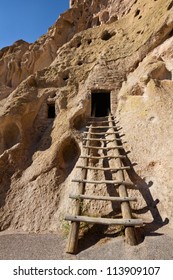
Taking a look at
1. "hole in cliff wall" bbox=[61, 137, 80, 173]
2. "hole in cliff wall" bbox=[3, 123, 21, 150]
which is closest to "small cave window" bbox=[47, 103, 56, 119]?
"hole in cliff wall" bbox=[3, 123, 21, 150]

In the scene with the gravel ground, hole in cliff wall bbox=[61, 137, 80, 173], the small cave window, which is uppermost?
the small cave window

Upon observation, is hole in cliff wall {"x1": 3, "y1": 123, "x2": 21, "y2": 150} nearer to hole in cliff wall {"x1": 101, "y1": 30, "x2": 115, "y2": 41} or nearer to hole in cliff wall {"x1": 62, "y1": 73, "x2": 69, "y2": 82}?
hole in cliff wall {"x1": 62, "y1": 73, "x2": 69, "y2": 82}

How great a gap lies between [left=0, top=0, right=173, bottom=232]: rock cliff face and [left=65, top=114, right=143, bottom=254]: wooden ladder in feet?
1.11

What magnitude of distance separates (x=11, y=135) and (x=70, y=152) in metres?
1.97

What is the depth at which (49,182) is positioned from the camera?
619 cm

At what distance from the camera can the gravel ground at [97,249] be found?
12.2 feet

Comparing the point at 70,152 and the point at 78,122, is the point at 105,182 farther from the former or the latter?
the point at 78,122

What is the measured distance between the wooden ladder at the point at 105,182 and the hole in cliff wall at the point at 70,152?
0.39 meters

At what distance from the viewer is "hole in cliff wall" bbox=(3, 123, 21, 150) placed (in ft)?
24.1

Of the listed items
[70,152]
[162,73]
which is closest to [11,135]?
[70,152]

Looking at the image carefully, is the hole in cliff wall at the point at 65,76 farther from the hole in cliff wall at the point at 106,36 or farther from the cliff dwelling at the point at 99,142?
the hole in cliff wall at the point at 106,36

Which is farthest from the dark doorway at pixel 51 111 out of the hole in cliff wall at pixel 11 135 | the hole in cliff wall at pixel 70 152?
the hole in cliff wall at pixel 70 152

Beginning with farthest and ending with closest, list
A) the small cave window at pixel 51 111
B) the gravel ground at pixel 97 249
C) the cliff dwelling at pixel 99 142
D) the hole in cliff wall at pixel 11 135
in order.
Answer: the small cave window at pixel 51 111 → the hole in cliff wall at pixel 11 135 → the cliff dwelling at pixel 99 142 → the gravel ground at pixel 97 249

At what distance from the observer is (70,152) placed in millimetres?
7078
